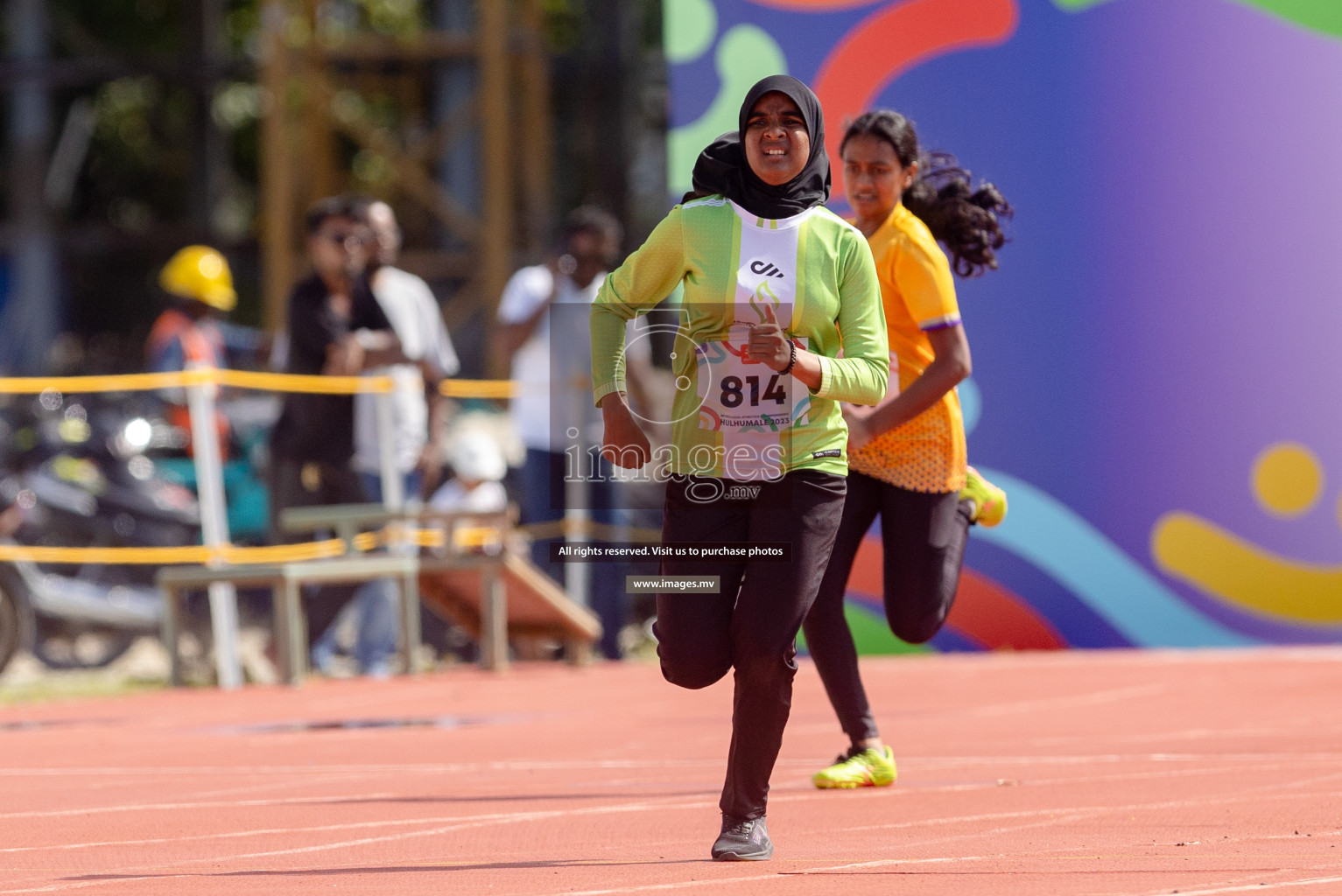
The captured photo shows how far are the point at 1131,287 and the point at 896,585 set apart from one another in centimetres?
492

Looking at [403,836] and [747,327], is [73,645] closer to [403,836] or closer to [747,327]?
[403,836]

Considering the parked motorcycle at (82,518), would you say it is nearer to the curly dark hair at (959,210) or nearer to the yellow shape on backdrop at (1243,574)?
the yellow shape on backdrop at (1243,574)

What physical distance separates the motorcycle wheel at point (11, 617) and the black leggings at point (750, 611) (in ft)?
22.5

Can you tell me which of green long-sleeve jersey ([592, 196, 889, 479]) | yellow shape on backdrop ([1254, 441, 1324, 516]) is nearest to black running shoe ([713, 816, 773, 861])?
green long-sleeve jersey ([592, 196, 889, 479])

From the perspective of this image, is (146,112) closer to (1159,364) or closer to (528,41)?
(528,41)

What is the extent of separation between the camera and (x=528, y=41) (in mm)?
23797

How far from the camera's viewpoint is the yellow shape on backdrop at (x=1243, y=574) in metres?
11.2

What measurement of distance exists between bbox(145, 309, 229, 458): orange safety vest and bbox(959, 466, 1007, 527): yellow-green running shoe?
21.8ft

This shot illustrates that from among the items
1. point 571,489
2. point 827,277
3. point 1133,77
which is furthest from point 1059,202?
point 827,277

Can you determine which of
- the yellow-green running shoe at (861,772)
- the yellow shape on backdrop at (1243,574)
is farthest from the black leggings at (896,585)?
the yellow shape on backdrop at (1243,574)

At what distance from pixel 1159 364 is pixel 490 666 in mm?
3847

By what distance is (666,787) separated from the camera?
704 centimetres

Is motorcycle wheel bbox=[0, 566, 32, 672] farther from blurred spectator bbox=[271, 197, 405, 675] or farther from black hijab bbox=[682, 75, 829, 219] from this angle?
black hijab bbox=[682, 75, 829, 219]

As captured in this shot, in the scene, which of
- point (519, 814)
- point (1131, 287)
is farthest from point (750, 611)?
point (1131, 287)
